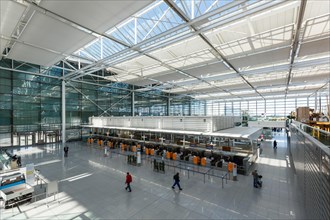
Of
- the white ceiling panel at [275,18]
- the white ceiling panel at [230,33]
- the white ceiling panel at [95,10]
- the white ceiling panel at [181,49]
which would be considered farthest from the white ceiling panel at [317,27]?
the white ceiling panel at [95,10]

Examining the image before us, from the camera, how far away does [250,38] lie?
37.3ft

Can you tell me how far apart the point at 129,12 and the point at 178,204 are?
9567 millimetres

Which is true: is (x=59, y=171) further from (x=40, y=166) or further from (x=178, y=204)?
(x=178, y=204)

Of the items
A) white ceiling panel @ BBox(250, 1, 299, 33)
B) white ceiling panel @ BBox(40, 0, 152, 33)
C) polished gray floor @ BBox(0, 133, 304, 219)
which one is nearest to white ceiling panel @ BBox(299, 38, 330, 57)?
white ceiling panel @ BBox(250, 1, 299, 33)

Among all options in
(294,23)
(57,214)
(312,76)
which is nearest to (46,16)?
(57,214)

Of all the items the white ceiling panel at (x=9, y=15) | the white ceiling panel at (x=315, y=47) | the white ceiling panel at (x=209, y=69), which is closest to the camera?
the white ceiling panel at (x=9, y=15)

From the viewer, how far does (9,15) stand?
851 centimetres

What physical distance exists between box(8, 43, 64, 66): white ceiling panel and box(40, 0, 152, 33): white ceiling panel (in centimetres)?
682

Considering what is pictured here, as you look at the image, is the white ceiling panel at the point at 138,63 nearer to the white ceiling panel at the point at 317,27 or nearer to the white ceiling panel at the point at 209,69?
the white ceiling panel at the point at 209,69

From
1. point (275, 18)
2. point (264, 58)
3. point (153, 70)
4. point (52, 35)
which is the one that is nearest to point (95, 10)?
point (52, 35)

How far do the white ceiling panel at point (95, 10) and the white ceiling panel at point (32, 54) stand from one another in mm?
6819

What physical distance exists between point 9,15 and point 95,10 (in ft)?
15.9

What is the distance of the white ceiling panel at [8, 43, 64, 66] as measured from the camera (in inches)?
496

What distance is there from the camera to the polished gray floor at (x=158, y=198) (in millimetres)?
6574
